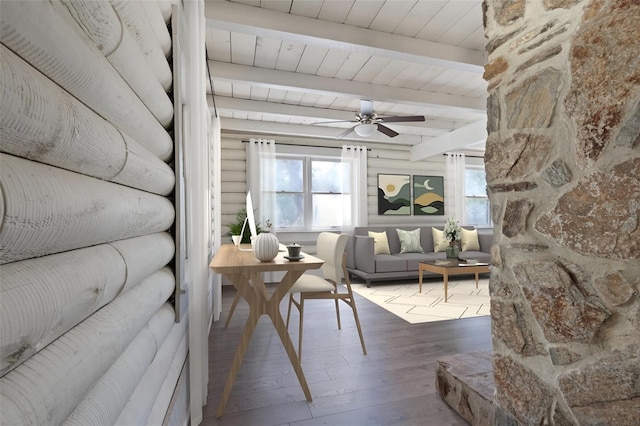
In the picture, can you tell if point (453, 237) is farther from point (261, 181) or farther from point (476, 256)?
point (261, 181)

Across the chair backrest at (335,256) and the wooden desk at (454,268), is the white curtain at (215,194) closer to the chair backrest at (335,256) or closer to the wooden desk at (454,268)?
the chair backrest at (335,256)

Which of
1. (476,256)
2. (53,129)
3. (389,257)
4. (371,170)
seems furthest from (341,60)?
(476,256)

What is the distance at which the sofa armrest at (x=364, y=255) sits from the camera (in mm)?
4977

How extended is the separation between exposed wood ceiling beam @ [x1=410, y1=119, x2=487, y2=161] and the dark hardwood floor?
2.75 metres

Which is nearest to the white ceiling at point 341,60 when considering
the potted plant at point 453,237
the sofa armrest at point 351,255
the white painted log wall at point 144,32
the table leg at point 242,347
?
the potted plant at point 453,237

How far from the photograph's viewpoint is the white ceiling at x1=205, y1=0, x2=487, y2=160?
248cm

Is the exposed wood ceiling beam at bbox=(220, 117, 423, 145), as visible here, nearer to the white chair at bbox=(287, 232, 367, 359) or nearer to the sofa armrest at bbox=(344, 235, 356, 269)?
the sofa armrest at bbox=(344, 235, 356, 269)

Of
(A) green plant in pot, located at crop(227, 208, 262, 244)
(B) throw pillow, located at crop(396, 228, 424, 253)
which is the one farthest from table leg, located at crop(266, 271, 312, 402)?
(B) throw pillow, located at crop(396, 228, 424, 253)

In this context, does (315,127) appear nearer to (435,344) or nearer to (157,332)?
(435,344)

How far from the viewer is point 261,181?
5289 millimetres

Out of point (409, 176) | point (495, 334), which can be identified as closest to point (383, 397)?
point (495, 334)

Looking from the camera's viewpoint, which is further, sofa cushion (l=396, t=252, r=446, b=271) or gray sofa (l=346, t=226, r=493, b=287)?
sofa cushion (l=396, t=252, r=446, b=271)

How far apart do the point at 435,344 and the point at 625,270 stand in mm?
1924

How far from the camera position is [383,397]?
1.88m
